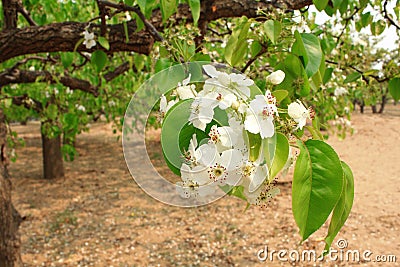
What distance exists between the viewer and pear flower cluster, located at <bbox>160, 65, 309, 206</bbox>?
0.54 m

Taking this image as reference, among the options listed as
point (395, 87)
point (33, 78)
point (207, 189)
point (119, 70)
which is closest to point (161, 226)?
point (119, 70)

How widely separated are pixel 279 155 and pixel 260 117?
6 cm

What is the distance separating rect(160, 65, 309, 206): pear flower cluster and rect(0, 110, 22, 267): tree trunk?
2.06 m

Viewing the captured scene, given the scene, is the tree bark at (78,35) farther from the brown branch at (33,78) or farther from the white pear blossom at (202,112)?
the white pear blossom at (202,112)

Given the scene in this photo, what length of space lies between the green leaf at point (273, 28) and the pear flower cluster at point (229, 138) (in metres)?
0.24

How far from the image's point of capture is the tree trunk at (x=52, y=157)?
624 centimetres

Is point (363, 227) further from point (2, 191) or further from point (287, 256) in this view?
point (2, 191)

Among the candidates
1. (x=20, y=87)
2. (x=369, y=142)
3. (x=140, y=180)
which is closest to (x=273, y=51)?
(x=140, y=180)

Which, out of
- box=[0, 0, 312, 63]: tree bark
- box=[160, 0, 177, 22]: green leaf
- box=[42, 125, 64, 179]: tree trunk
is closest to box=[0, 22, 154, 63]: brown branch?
box=[0, 0, 312, 63]: tree bark

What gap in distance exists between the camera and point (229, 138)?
0.54 metres

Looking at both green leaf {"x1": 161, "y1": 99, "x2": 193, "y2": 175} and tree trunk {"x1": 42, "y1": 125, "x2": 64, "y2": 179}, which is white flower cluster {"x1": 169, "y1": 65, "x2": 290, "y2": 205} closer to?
green leaf {"x1": 161, "y1": 99, "x2": 193, "y2": 175}

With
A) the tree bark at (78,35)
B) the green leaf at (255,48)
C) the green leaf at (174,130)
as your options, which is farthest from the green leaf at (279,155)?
the tree bark at (78,35)

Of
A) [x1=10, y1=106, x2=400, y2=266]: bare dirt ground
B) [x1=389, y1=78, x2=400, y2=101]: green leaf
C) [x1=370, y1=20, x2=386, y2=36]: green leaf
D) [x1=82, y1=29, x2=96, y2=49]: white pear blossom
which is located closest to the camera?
[x1=389, y1=78, x2=400, y2=101]: green leaf

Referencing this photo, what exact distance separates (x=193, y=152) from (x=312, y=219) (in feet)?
0.62
